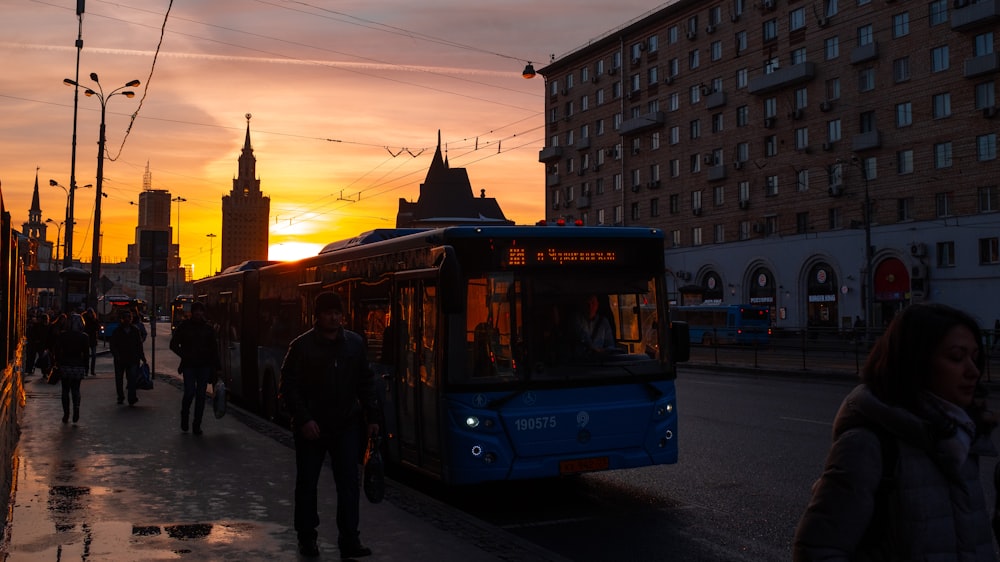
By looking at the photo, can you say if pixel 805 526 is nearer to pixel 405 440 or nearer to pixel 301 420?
pixel 301 420

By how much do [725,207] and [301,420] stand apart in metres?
55.0

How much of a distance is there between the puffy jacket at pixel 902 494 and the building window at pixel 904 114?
48811 millimetres

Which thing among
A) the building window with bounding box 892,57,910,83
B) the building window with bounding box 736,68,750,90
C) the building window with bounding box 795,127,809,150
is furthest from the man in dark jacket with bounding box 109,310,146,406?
the building window with bounding box 736,68,750,90

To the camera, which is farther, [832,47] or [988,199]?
[832,47]

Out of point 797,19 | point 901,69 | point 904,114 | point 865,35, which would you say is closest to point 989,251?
point 904,114

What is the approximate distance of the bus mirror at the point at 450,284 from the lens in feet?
27.7

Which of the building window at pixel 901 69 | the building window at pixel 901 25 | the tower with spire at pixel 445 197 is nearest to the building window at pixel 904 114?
the building window at pixel 901 69

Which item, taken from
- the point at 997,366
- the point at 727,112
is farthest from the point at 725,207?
the point at 997,366

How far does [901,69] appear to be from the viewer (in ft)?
156

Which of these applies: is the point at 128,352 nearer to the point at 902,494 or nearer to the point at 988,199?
the point at 902,494

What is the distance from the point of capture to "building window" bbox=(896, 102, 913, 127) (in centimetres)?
4734

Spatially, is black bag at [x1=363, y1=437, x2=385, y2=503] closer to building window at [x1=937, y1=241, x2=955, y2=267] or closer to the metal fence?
the metal fence

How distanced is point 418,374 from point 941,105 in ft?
140

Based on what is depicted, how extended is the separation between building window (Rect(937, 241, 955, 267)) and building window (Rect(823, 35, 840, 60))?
1138cm
